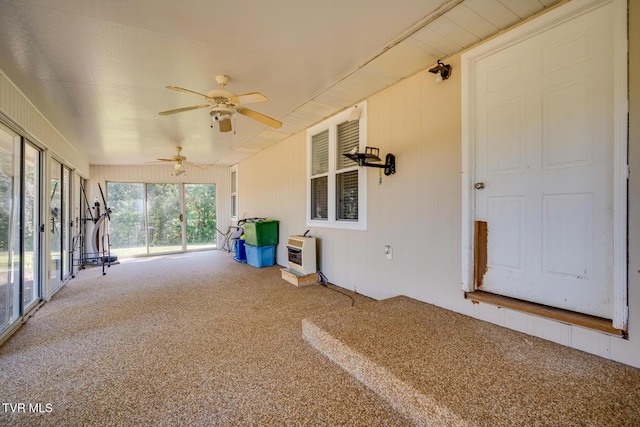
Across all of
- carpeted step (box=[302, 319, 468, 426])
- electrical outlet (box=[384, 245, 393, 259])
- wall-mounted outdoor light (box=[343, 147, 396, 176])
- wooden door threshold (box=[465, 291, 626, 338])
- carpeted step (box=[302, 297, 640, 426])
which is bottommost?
carpeted step (box=[302, 319, 468, 426])

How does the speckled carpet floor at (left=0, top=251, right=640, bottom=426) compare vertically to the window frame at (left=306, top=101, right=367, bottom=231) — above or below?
below

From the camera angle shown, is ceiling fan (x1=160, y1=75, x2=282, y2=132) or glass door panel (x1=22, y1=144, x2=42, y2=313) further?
glass door panel (x1=22, y1=144, x2=42, y2=313)

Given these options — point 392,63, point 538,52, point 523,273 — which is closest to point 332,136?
point 392,63

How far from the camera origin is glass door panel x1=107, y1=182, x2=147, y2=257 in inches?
313

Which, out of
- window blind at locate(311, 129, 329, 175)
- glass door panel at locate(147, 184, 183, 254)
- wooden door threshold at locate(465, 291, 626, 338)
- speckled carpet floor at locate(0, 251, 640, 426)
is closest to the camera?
speckled carpet floor at locate(0, 251, 640, 426)

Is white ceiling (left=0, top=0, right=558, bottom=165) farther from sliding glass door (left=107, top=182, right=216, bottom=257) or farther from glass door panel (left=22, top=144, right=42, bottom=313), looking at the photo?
sliding glass door (left=107, top=182, right=216, bottom=257)

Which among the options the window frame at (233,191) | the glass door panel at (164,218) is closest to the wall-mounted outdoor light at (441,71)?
the window frame at (233,191)

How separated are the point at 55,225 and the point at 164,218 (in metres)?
3.94

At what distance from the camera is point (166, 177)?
840 cm

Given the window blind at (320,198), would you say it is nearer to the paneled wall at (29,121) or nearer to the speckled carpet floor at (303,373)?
the speckled carpet floor at (303,373)


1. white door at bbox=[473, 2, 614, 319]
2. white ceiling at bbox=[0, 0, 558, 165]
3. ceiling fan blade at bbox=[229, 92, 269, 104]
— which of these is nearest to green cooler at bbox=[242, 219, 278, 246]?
white ceiling at bbox=[0, 0, 558, 165]

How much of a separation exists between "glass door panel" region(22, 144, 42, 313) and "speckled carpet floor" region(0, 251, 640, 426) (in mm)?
496

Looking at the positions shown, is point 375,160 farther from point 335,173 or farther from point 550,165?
point 550,165

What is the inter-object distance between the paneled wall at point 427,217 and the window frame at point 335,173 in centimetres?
12
